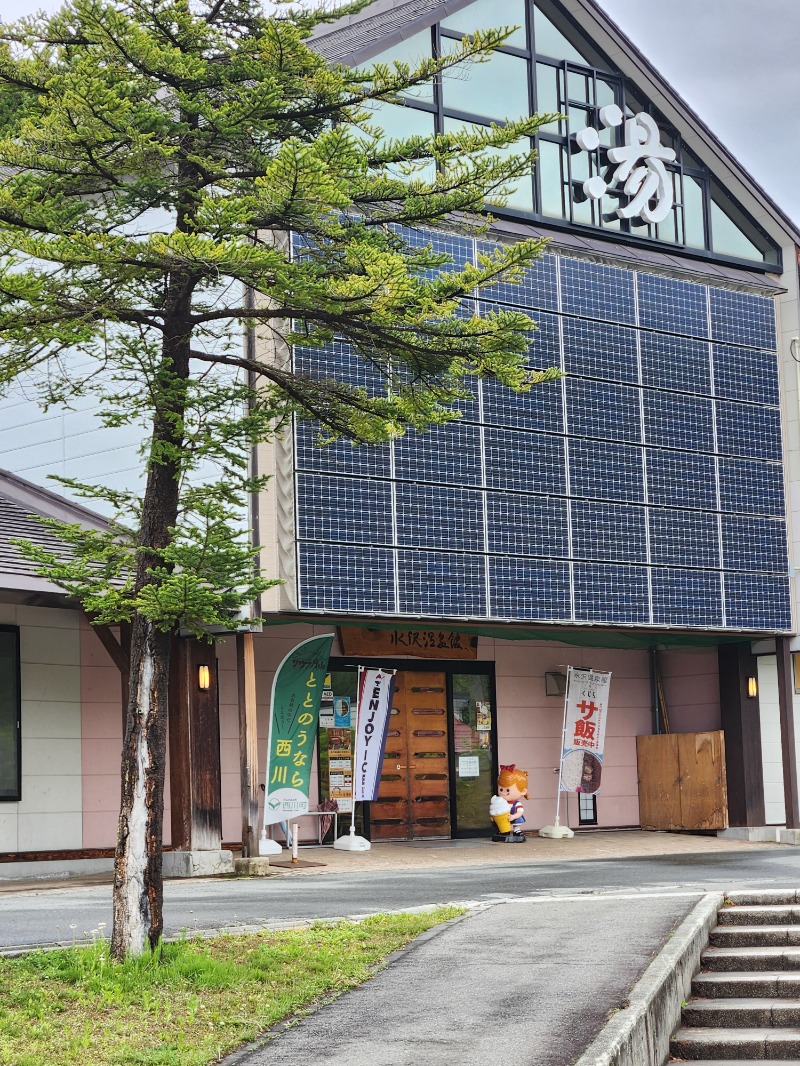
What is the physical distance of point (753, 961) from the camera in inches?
375

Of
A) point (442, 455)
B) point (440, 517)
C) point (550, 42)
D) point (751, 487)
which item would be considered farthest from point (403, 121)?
point (751, 487)

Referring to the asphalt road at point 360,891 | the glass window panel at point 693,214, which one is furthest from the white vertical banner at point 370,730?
the glass window panel at point 693,214

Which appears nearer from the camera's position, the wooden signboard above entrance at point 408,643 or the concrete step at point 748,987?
the concrete step at point 748,987

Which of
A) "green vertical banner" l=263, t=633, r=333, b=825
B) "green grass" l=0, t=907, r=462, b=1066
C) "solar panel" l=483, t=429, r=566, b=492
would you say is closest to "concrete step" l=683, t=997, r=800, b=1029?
"green grass" l=0, t=907, r=462, b=1066

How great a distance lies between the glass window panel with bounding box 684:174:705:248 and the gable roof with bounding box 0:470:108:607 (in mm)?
9689

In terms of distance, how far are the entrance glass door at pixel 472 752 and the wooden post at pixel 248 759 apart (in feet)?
17.8

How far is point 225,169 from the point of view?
28.6 feet

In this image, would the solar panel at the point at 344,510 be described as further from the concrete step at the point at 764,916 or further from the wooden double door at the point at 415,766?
the concrete step at the point at 764,916

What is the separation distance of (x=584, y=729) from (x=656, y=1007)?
44.2ft

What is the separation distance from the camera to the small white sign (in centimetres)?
2059

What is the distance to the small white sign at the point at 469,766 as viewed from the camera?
67.6 feet

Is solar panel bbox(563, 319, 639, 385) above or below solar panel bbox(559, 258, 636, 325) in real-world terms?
Answer: below

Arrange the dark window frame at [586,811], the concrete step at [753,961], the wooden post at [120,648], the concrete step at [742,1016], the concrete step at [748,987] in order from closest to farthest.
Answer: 1. the concrete step at [742,1016]
2. the concrete step at [748,987]
3. the concrete step at [753,961]
4. the wooden post at [120,648]
5. the dark window frame at [586,811]

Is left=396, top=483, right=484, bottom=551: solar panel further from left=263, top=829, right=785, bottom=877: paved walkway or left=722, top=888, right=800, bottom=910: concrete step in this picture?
left=722, top=888, right=800, bottom=910: concrete step
